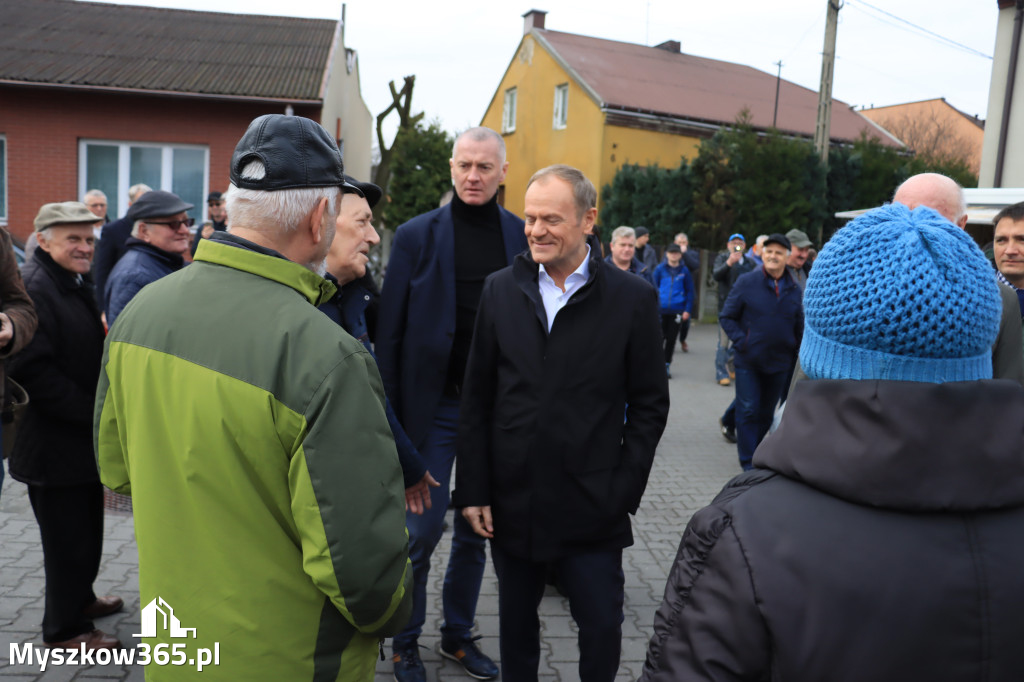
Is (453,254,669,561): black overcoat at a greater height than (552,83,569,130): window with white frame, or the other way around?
(552,83,569,130): window with white frame

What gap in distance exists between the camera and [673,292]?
38.3 feet

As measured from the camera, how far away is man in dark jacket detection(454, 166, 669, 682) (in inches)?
107

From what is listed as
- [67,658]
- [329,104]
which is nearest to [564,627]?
[67,658]

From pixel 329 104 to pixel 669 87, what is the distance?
13556 mm

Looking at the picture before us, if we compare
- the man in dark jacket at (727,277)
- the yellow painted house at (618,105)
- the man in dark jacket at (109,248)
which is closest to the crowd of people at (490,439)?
the man in dark jacket at (109,248)

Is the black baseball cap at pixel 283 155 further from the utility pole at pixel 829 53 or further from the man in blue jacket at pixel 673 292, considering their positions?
the utility pole at pixel 829 53

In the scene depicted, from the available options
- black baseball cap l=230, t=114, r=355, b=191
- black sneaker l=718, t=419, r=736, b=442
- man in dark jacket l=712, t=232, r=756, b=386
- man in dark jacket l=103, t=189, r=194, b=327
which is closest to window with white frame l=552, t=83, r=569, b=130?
man in dark jacket l=712, t=232, r=756, b=386

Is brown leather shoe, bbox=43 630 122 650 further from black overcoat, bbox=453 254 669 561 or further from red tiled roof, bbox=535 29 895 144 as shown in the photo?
red tiled roof, bbox=535 29 895 144

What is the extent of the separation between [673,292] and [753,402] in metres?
5.13

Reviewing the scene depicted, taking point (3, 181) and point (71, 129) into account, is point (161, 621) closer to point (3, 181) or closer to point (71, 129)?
point (71, 129)

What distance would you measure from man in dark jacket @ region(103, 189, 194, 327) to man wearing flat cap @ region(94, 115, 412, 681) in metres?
2.22

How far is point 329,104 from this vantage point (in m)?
18.7

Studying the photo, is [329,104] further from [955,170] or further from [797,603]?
[797,603]

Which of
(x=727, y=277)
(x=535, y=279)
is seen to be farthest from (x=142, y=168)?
(x=535, y=279)
